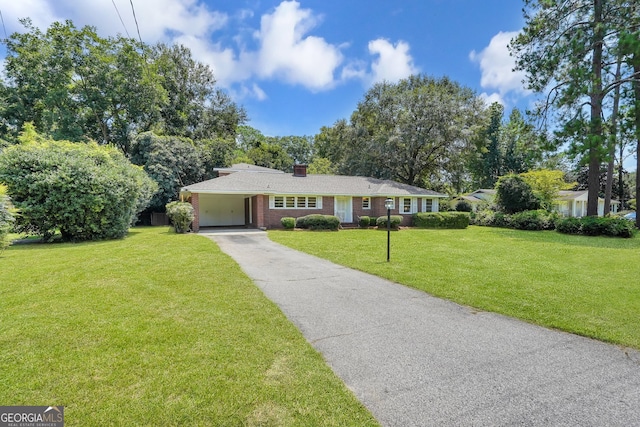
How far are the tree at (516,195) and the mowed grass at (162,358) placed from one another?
2260cm

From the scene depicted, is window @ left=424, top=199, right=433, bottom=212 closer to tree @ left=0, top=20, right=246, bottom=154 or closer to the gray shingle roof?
the gray shingle roof

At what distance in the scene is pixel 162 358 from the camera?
128 inches

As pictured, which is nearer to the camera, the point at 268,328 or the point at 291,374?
the point at 291,374

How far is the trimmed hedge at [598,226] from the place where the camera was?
49.1 ft

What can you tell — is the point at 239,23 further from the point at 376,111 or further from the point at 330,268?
the point at 376,111

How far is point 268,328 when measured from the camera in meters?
4.12

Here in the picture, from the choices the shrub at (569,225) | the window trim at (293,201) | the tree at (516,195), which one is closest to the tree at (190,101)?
the window trim at (293,201)

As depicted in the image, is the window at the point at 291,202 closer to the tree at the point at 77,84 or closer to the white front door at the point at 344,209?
the white front door at the point at 344,209

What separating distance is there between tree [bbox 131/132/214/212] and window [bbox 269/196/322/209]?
11.1 meters

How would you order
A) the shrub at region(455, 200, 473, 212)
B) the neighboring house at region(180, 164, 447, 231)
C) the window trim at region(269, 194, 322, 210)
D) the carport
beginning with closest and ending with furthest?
the neighboring house at region(180, 164, 447, 231) < the window trim at region(269, 194, 322, 210) < the carport < the shrub at region(455, 200, 473, 212)

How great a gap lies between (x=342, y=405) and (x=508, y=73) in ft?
73.2

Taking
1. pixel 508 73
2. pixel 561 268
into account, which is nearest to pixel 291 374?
pixel 561 268

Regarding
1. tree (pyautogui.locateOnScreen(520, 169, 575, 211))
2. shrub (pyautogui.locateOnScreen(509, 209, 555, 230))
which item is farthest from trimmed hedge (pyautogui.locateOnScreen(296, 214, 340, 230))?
tree (pyautogui.locateOnScreen(520, 169, 575, 211))

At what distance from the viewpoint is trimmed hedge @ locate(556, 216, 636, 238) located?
49.1ft
